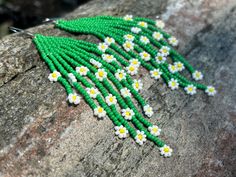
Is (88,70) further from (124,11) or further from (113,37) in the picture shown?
(124,11)

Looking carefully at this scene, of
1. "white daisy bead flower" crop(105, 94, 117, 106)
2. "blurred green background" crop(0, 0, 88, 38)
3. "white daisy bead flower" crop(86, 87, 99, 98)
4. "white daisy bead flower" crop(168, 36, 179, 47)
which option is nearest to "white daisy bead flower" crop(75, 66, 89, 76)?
"white daisy bead flower" crop(86, 87, 99, 98)

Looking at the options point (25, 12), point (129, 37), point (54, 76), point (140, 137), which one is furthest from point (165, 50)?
point (25, 12)

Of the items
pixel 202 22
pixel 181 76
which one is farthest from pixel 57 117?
pixel 202 22

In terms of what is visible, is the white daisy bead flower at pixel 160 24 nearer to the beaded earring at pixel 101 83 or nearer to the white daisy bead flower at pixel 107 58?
the beaded earring at pixel 101 83

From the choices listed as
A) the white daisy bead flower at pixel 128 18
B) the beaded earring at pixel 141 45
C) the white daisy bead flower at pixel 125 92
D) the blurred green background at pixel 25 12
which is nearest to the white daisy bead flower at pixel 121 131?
the white daisy bead flower at pixel 125 92

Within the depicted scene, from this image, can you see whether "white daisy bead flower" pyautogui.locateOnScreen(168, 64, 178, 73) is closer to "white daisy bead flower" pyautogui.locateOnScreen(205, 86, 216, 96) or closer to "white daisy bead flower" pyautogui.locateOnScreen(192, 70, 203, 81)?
"white daisy bead flower" pyautogui.locateOnScreen(192, 70, 203, 81)

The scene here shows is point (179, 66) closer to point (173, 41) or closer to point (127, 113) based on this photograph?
point (173, 41)

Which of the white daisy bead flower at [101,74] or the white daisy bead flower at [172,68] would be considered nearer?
the white daisy bead flower at [101,74]
